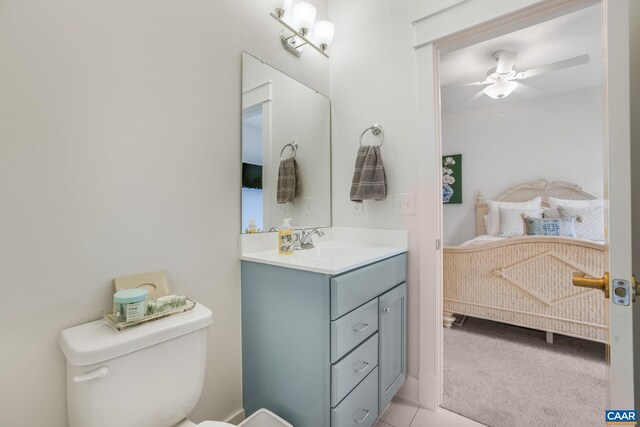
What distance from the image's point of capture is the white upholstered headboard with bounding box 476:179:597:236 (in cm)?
343

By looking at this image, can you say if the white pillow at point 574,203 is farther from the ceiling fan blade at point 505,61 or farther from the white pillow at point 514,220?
the ceiling fan blade at point 505,61

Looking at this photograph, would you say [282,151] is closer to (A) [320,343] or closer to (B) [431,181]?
(B) [431,181]

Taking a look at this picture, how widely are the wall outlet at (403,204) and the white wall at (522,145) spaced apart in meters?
2.95

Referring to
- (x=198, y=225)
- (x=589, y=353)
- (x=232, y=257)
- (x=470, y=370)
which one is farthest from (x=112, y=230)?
(x=589, y=353)

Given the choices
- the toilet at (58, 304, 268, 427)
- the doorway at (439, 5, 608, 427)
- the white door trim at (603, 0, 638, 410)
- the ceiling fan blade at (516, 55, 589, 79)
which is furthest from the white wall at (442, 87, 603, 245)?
the toilet at (58, 304, 268, 427)

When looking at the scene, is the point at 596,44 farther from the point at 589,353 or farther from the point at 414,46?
the point at 589,353

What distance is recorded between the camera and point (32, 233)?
84cm

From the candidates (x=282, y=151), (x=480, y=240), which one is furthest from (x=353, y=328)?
A: (x=480, y=240)

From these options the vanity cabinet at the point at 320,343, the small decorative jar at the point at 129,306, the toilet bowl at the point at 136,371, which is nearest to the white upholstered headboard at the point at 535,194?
the vanity cabinet at the point at 320,343

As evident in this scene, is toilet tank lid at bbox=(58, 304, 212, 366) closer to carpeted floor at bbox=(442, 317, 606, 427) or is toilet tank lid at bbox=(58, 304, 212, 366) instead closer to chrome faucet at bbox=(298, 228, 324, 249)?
chrome faucet at bbox=(298, 228, 324, 249)

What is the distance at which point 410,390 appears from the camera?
5.40 feet

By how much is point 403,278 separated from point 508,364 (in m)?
1.20

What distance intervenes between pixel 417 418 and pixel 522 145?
12.3 ft

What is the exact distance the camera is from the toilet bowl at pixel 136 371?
779 mm
